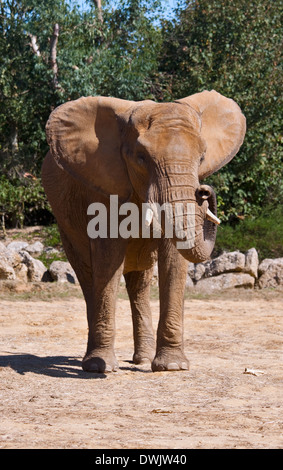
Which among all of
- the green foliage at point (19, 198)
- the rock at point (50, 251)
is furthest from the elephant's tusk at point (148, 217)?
the green foliage at point (19, 198)

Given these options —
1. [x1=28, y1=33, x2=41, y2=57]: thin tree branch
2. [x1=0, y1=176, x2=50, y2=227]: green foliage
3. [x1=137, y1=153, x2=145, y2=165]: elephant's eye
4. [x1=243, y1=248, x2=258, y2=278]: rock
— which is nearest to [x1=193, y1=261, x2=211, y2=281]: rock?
[x1=243, y1=248, x2=258, y2=278]: rock

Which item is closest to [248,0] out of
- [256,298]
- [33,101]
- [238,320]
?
[33,101]

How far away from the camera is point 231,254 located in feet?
45.9

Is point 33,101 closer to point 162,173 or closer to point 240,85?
point 240,85

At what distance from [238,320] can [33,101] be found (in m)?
7.44

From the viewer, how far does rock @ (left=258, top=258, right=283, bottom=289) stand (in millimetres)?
14031

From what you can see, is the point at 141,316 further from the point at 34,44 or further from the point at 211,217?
the point at 34,44

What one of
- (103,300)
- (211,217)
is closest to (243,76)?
(103,300)

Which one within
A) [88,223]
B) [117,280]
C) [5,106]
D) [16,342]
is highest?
[5,106]

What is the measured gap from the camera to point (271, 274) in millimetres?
14109

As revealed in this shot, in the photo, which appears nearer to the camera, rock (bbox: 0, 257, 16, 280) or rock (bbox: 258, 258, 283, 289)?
rock (bbox: 0, 257, 16, 280)

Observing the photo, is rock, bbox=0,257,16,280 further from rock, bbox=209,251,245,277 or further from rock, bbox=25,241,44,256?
rock, bbox=209,251,245,277

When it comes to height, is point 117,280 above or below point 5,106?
below

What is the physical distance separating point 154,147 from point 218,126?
1239mm
